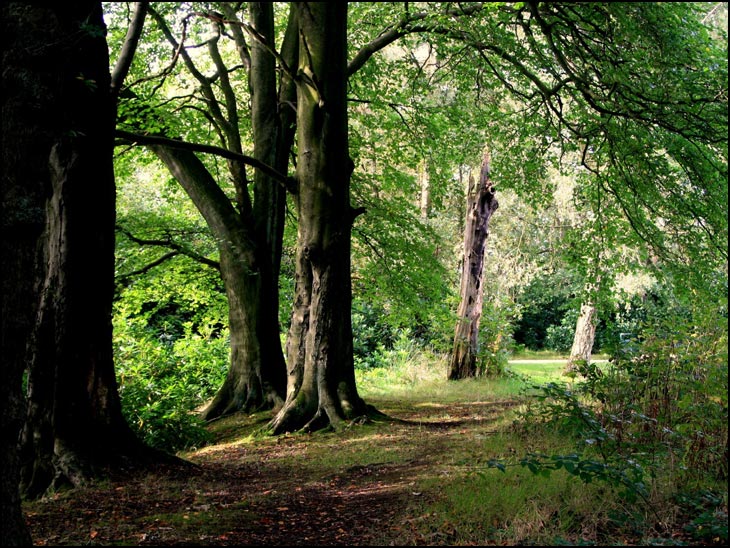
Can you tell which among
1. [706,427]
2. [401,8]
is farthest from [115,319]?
[706,427]

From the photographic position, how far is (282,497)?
5.74 meters

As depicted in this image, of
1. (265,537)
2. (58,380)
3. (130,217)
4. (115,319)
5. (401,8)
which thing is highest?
(401,8)

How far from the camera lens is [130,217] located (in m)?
12.5

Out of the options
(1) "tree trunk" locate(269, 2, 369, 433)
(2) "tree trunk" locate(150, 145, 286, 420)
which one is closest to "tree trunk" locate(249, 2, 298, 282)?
(2) "tree trunk" locate(150, 145, 286, 420)

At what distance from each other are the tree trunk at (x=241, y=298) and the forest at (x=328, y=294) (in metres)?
0.04

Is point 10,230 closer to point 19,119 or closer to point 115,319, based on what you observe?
point 19,119

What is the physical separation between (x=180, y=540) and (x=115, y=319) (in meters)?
8.19

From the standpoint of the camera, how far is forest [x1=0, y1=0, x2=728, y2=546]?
418 cm

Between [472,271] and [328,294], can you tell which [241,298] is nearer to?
[328,294]

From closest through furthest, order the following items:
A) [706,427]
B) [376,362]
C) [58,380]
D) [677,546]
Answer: [677,546] → [706,427] → [58,380] → [376,362]

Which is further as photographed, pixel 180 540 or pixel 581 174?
pixel 581 174

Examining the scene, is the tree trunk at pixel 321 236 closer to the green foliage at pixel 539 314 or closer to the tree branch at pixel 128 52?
the tree branch at pixel 128 52

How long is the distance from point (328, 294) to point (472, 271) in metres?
9.30

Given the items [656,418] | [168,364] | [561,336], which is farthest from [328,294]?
[561,336]
